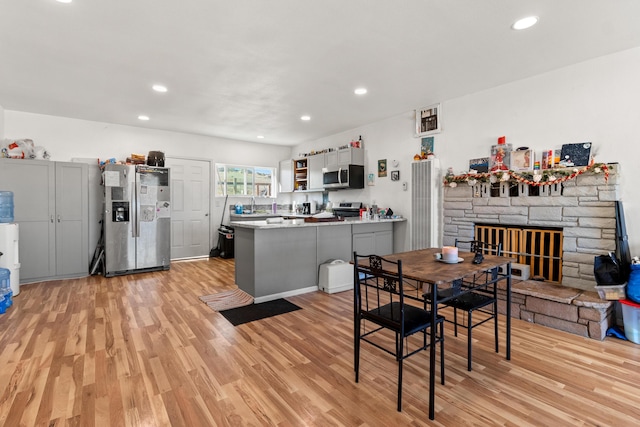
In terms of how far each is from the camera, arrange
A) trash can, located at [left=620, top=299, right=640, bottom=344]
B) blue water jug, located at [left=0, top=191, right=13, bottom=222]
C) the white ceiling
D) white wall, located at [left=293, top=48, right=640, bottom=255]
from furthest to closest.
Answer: blue water jug, located at [left=0, top=191, right=13, bottom=222], white wall, located at [left=293, top=48, right=640, bottom=255], trash can, located at [left=620, top=299, right=640, bottom=344], the white ceiling

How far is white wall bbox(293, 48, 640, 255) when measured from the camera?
2.96m

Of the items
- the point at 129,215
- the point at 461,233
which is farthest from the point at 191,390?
the point at 129,215

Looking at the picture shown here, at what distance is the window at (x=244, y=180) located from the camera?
22.9 feet

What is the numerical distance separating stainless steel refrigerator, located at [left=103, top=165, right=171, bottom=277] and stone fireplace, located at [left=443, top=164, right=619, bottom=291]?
5.06 metres

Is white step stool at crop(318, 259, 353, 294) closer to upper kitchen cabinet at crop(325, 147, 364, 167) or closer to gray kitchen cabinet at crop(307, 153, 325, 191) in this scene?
upper kitchen cabinet at crop(325, 147, 364, 167)

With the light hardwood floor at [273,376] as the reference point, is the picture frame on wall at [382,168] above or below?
above

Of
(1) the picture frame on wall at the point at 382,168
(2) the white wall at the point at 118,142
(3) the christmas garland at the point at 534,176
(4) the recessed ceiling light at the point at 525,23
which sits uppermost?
(4) the recessed ceiling light at the point at 525,23

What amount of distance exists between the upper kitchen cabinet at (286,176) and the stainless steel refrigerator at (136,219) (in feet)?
8.90

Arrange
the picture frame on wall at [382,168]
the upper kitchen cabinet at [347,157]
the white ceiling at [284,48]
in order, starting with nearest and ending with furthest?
the white ceiling at [284,48]
the picture frame on wall at [382,168]
the upper kitchen cabinet at [347,157]

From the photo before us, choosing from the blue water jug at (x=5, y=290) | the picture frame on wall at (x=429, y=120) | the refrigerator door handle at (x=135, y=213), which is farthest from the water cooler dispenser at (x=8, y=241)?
the picture frame on wall at (x=429, y=120)

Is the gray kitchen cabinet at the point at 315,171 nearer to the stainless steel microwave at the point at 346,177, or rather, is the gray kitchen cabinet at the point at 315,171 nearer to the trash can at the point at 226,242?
the stainless steel microwave at the point at 346,177

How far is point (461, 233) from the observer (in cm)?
426

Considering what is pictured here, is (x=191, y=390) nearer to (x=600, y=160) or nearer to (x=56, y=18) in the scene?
(x=56, y=18)

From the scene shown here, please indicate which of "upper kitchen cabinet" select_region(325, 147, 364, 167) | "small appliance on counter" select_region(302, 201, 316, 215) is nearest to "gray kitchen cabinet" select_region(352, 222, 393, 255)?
"upper kitchen cabinet" select_region(325, 147, 364, 167)
